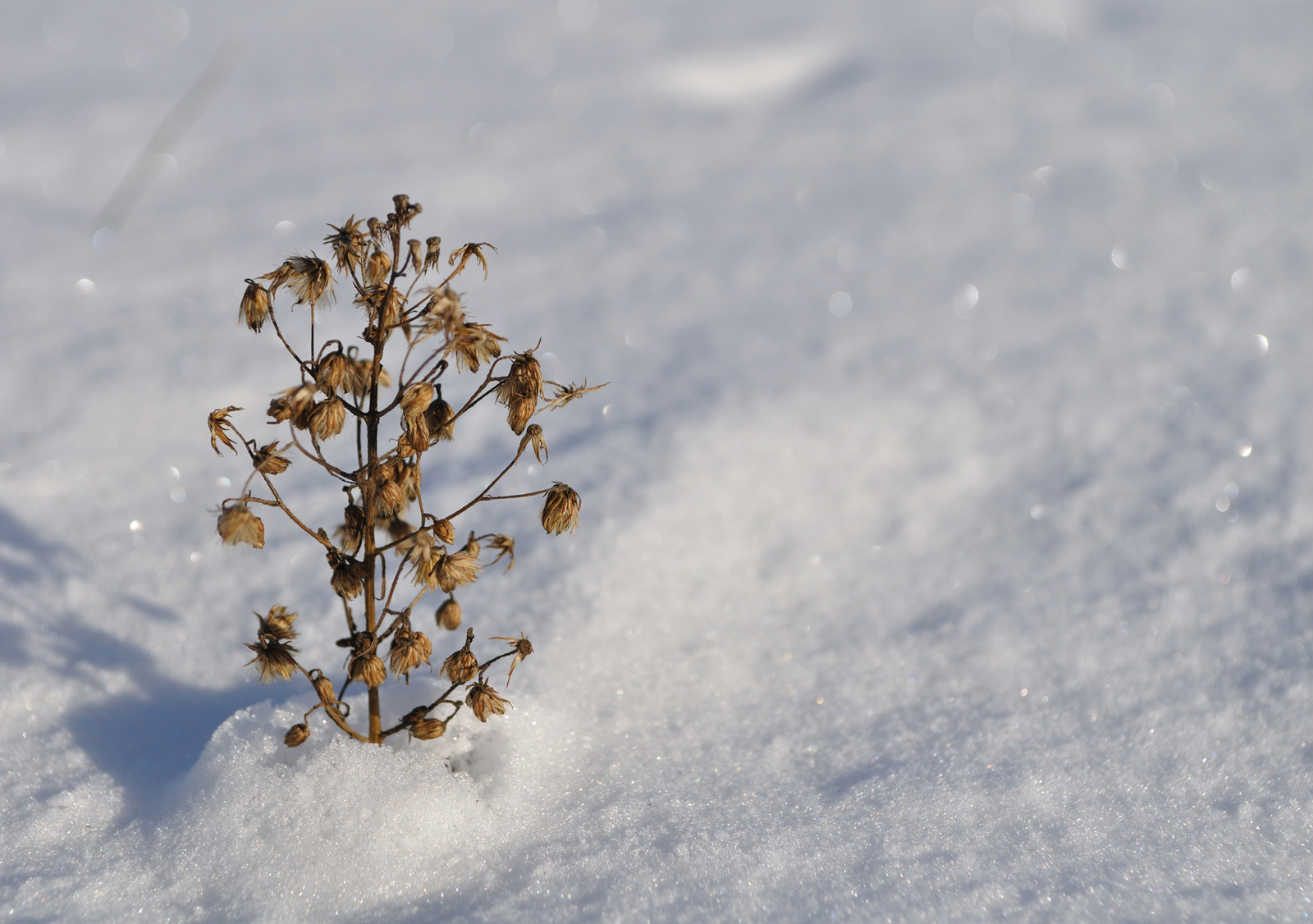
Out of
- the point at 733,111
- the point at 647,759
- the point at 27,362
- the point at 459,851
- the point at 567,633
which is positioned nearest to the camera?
the point at 459,851

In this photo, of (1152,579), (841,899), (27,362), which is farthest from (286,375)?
(1152,579)

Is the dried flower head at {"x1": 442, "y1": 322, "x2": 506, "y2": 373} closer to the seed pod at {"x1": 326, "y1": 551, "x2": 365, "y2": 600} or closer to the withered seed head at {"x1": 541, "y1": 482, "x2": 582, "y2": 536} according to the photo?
the withered seed head at {"x1": 541, "y1": 482, "x2": 582, "y2": 536}

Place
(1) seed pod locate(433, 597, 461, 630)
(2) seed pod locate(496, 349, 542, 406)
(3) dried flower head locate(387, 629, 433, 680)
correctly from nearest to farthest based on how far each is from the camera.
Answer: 1. (2) seed pod locate(496, 349, 542, 406)
2. (3) dried flower head locate(387, 629, 433, 680)
3. (1) seed pod locate(433, 597, 461, 630)

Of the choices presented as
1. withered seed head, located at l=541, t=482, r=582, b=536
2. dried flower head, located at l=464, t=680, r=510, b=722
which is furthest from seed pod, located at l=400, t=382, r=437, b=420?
dried flower head, located at l=464, t=680, r=510, b=722

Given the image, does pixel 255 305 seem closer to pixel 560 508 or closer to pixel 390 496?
pixel 390 496

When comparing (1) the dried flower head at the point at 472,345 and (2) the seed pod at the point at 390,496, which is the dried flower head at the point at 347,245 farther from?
(2) the seed pod at the point at 390,496

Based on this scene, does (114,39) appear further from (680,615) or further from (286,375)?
(680,615)

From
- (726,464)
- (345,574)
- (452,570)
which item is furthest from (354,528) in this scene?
(726,464)
